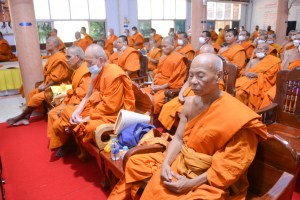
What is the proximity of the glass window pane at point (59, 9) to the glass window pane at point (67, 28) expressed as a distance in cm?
32

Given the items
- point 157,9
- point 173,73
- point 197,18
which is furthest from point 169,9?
point 173,73

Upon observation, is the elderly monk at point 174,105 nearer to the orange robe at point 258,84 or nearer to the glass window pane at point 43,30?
the orange robe at point 258,84

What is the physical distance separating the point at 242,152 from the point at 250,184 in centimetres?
47

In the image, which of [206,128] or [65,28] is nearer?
[206,128]

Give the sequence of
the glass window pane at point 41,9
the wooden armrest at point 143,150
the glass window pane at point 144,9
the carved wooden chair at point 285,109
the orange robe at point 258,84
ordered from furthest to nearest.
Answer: the glass window pane at point 144,9
the glass window pane at point 41,9
the orange robe at point 258,84
the carved wooden chair at point 285,109
the wooden armrest at point 143,150

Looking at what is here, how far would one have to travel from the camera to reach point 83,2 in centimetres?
1266

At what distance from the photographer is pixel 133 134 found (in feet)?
7.82

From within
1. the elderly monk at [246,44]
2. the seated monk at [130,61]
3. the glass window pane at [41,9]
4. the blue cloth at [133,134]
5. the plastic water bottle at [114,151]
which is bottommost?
the plastic water bottle at [114,151]

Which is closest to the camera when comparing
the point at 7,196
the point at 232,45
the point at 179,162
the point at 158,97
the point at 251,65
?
the point at 179,162

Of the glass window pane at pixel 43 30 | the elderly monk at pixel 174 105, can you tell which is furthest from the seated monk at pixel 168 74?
the glass window pane at pixel 43 30

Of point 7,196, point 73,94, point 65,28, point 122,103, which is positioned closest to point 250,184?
point 122,103

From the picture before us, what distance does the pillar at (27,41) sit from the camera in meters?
4.53

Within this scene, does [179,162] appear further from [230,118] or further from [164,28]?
[164,28]

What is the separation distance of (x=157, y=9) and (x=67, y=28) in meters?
6.04
